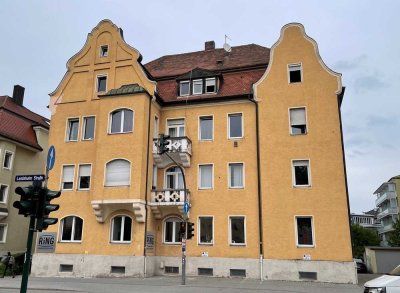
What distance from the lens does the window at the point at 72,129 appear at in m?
26.4

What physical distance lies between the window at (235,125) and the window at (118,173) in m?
6.82

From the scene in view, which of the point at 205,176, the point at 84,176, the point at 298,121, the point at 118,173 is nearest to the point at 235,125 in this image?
the point at 205,176

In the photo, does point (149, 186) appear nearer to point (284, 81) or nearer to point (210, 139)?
point (210, 139)

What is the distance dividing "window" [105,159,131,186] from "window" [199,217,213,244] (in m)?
5.18

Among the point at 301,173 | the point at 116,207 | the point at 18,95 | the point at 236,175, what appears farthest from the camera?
the point at 18,95

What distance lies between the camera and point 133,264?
72.8ft

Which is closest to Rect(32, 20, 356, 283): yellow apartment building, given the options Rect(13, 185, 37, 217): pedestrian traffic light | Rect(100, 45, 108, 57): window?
Rect(100, 45, 108, 57): window

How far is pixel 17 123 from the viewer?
33219 mm

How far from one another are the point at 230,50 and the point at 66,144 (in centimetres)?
1435

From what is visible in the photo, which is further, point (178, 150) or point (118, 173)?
point (178, 150)

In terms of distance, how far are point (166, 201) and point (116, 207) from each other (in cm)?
308

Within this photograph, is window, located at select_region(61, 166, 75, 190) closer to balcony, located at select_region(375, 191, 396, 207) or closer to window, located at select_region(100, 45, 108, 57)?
window, located at select_region(100, 45, 108, 57)

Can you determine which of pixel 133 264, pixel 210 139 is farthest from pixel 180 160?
pixel 133 264

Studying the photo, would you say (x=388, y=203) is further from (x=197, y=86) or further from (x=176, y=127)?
(x=176, y=127)
